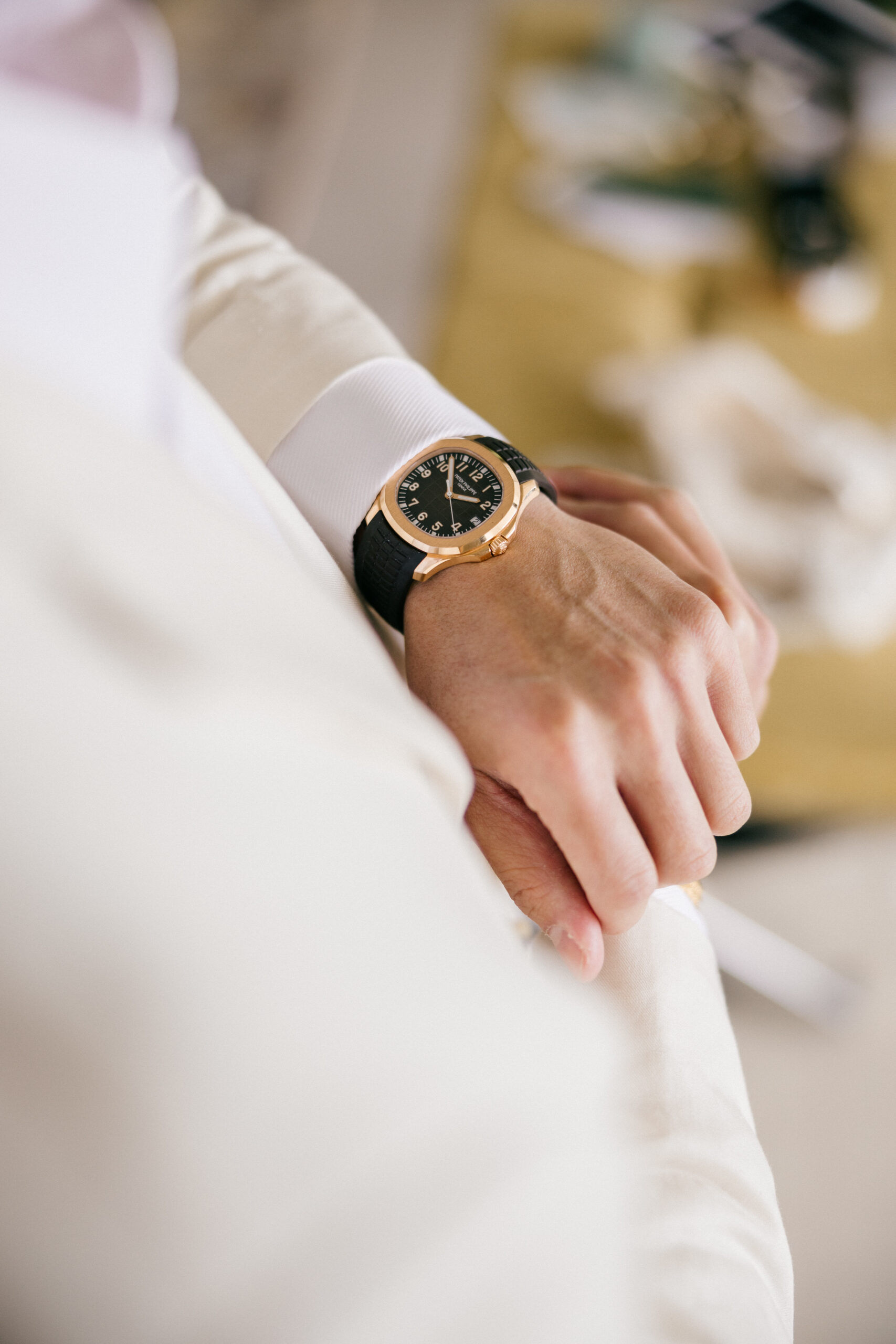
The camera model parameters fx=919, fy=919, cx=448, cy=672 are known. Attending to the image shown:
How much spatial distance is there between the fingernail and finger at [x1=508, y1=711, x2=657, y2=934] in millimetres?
23

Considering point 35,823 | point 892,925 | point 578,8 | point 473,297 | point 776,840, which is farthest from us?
point 578,8

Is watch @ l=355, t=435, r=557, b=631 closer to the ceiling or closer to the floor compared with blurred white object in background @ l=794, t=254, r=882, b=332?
closer to the floor

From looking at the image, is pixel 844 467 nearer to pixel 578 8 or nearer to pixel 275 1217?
pixel 275 1217

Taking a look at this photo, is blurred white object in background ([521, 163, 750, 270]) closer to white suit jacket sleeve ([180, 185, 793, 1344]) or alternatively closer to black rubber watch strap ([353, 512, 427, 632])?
white suit jacket sleeve ([180, 185, 793, 1344])

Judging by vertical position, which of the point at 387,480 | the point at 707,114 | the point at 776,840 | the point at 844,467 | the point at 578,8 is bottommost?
the point at 776,840

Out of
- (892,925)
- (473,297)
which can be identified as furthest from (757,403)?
(892,925)

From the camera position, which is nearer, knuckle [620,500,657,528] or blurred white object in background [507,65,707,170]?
knuckle [620,500,657,528]

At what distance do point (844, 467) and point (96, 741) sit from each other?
3.77ft

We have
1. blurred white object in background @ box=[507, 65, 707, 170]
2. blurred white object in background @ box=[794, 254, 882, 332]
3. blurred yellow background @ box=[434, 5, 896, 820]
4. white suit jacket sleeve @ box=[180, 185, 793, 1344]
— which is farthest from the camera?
blurred white object in background @ box=[507, 65, 707, 170]

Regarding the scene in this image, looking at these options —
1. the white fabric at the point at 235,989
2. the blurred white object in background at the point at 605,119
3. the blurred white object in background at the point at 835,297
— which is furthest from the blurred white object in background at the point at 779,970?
the blurred white object in background at the point at 605,119

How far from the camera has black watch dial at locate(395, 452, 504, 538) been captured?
477 millimetres

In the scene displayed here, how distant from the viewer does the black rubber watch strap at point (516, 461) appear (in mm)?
498

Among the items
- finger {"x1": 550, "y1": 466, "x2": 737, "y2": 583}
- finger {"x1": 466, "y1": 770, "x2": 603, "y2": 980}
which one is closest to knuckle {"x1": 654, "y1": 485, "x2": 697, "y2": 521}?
finger {"x1": 550, "y1": 466, "x2": 737, "y2": 583}

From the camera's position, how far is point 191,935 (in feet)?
0.67
